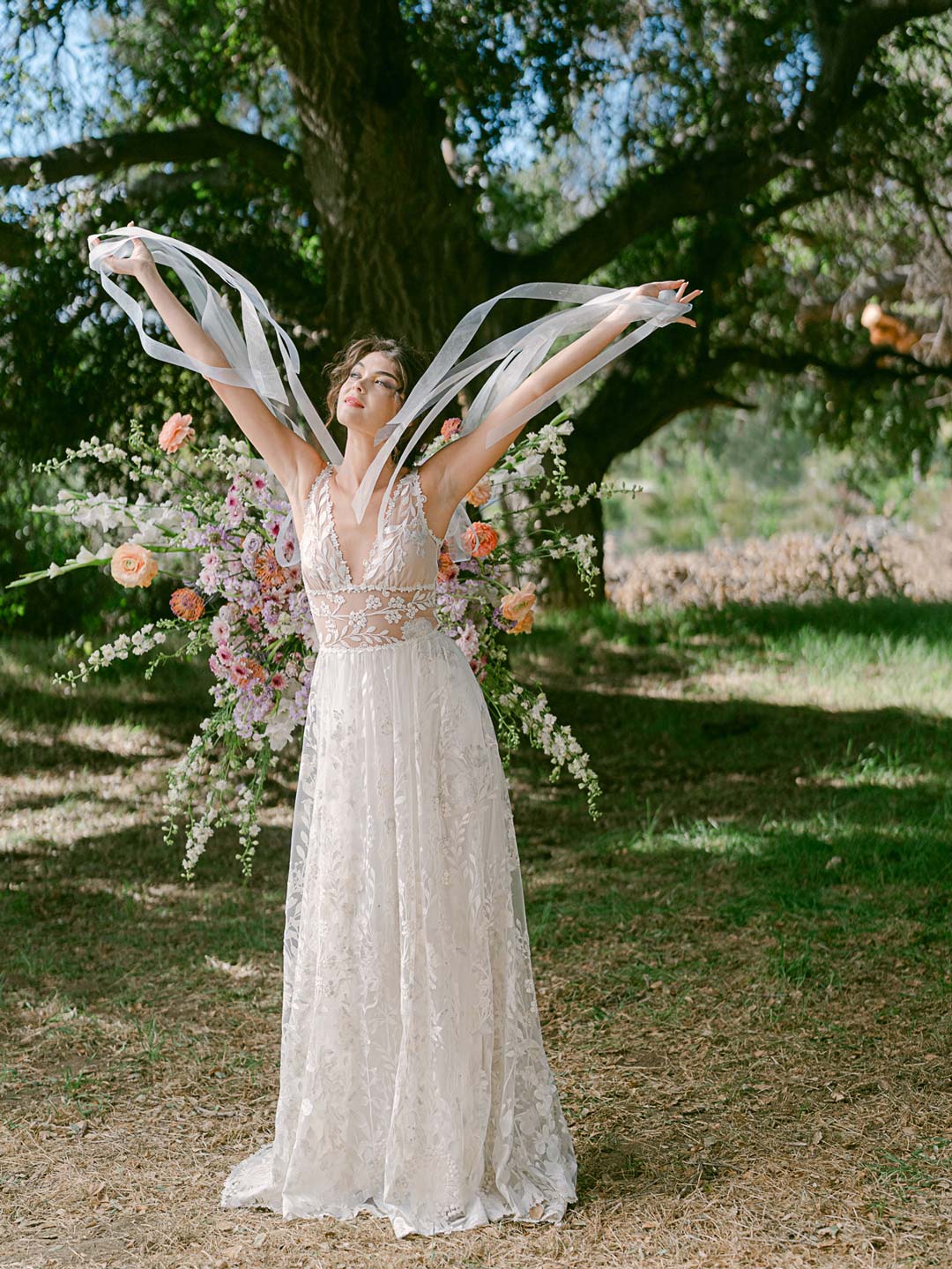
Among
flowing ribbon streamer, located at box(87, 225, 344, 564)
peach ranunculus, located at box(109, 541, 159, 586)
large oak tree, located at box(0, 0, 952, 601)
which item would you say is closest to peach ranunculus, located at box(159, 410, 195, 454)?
peach ranunculus, located at box(109, 541, 159, 586)

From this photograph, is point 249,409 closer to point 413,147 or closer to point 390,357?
point 390,357

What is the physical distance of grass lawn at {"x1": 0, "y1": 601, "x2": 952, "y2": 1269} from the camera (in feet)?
10.6

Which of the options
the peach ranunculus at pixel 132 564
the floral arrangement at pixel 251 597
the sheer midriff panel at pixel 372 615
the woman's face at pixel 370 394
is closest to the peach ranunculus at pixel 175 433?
the floral arrangement at pixel 251 597

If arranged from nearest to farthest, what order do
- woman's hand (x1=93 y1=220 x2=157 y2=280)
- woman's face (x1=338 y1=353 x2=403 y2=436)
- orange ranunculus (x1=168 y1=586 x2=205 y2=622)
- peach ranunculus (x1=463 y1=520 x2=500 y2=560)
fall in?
woman's face (x1=338 y1=353 x2=403 y2=436) < woman's hand (x1=93 y1=220 x2=157 y2=280) < peach ranunculus (x1=463 y1=520 x2=500 y2=560) < orange ranunculus (x1=168 y1=586 x2=205 y2=622)

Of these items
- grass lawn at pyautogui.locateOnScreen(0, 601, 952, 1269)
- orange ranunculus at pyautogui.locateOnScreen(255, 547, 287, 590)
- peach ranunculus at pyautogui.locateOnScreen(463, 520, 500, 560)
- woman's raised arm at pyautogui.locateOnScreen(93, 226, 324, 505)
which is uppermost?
woman's raised arm at pyautogui.locateOnScreen(93, 226, 324, 505)

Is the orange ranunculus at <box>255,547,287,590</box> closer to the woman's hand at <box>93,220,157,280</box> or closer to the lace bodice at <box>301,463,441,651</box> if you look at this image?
the lace bodice at <box>301,463,441,651</box>

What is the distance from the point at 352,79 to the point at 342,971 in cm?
519

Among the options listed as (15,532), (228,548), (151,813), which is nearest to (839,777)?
(151,813)

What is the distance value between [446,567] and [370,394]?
908 millimetres

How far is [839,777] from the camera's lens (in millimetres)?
7277

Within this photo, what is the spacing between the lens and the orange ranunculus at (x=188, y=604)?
13.4 ft

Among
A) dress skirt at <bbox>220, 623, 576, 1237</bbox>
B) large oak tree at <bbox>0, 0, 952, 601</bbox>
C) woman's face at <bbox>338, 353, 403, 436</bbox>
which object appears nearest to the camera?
dress skirt at <bbox>220, 623, 576, 1237</bbox>

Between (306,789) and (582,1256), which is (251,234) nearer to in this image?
(306,789)

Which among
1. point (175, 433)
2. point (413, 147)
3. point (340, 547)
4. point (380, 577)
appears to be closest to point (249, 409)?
point (340, 547)
